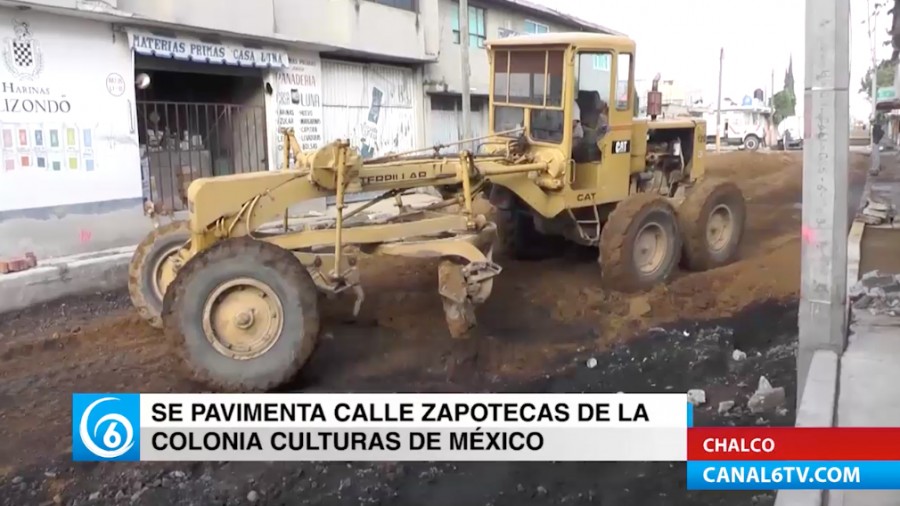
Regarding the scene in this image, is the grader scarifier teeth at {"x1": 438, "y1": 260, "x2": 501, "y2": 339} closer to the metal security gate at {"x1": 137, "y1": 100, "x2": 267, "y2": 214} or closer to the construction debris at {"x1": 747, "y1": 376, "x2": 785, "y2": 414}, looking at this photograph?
the construction debris at {"x1": 747, "y1": 376, "x2": 785, "y2": 414}

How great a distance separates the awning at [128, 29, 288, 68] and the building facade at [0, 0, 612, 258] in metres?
0.02

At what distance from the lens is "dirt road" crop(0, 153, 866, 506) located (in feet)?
16.3

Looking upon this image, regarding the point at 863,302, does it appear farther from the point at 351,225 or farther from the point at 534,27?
the point at 534,27

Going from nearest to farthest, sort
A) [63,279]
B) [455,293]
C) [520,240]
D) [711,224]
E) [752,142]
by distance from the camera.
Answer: [455,293]
[63,279]
[711,224]
[520,240]
[752,142]

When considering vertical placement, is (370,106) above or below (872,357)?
above

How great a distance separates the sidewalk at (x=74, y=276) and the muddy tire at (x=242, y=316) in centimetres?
183

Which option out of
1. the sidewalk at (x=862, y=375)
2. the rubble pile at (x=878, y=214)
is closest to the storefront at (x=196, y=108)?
the sidewalk at (x=862, y=375)

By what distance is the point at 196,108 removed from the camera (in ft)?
48.4

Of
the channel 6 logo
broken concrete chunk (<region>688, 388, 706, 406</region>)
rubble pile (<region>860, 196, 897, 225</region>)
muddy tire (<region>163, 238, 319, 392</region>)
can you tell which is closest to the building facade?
muddy tire (<region>163, 238, 319, 392</region>)

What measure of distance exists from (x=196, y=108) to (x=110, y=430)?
35.0 feet

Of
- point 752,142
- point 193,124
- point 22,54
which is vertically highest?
point 22,54

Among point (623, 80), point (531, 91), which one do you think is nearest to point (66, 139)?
point (531, 91)

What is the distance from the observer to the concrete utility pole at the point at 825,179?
591cm

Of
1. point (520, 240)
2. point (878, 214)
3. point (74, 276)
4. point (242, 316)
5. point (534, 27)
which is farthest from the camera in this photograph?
point (534, 27)
